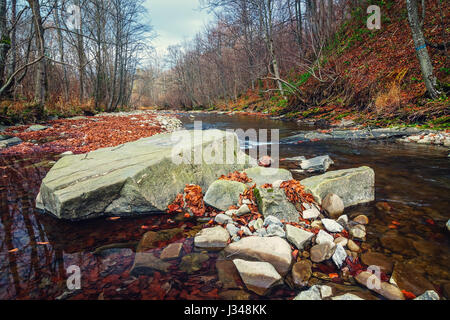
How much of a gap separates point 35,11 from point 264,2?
1342 cm

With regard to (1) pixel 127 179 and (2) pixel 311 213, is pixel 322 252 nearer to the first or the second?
(2) pixel 311 213

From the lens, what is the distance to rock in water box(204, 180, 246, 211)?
284 centimetres

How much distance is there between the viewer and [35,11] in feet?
32.1

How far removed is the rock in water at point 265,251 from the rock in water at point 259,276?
105mm

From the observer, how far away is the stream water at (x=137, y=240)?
163cm

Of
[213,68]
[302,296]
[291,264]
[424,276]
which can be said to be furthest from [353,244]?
[213,68]

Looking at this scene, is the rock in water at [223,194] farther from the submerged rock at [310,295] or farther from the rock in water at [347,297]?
the rock in water at [347,297]

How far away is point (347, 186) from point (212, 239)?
6.17ft

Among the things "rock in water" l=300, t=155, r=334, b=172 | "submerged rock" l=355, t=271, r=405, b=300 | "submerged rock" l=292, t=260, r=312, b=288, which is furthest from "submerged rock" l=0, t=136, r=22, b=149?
"submerged rock" l=355, t=271, r=405, b=300

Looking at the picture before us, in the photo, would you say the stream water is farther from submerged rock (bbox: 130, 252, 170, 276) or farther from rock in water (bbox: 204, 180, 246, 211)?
rock in water (bbox: 204, 180, 246, 211)

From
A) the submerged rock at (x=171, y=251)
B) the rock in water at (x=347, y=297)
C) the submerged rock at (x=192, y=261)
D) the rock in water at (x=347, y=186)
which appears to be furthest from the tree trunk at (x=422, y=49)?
the submerged rock at (x=171, y=251)

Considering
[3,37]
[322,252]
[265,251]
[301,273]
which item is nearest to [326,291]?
[301,273]

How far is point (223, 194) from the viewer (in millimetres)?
2887

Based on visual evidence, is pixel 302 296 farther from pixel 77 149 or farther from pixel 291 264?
pixel 77 149
